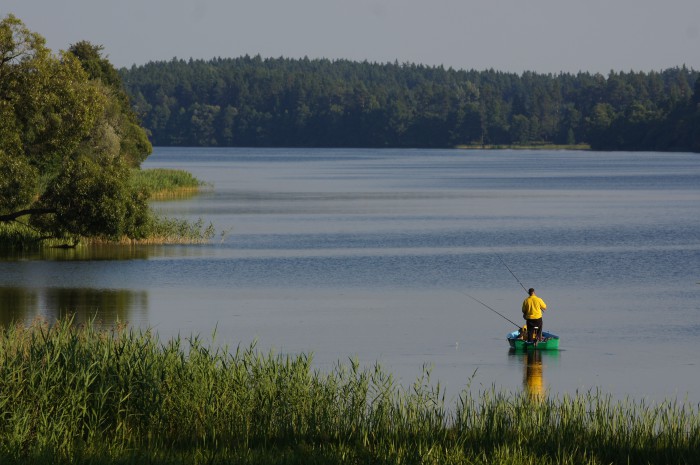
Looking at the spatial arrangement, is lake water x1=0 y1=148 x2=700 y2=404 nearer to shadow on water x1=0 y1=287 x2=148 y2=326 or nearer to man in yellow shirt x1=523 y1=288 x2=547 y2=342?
shadow on water x1=0 y1=287 x2=148 y2=326

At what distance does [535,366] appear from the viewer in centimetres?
2577

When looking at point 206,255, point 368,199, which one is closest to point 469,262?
point 206,255

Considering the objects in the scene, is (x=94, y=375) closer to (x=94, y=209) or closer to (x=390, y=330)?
(x=390, y=330)

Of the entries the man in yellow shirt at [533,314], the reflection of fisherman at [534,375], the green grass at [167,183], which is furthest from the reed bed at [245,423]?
the green grass at [167,183]

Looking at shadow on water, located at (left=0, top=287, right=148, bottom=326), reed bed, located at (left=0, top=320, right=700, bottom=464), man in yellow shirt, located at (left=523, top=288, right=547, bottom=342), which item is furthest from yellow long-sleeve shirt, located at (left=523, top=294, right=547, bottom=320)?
shadow on water, located at (left=0, top=287, right=148, bottom=326)

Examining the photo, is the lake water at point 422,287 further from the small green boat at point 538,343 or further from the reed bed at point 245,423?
the reed bed at point 245,423

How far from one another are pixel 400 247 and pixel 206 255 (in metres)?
9.31

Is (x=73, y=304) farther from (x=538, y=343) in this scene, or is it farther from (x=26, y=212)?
(x=538, y=343)

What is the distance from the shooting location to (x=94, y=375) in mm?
16969

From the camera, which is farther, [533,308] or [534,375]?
[533,308]

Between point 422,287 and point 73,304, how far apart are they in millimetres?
11738

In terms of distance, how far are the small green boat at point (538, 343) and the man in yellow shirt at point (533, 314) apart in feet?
0.41

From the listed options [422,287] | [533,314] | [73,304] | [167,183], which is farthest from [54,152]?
[167,183]

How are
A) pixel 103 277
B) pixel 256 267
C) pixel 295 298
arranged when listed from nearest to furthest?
1. pixel 295 298
2. pixel 103 277
3. pixel 256 267
